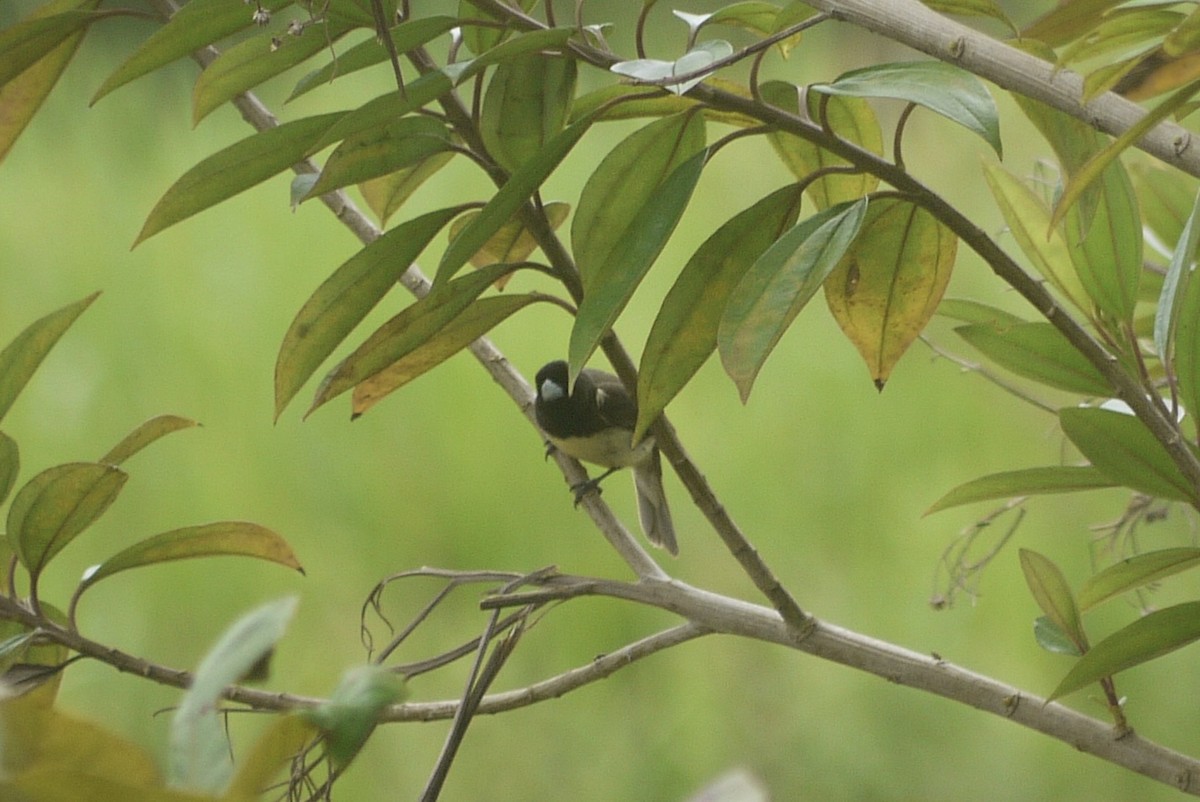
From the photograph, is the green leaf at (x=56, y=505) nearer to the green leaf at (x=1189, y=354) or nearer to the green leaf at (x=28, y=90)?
the green leaf at (x=28, y=90)

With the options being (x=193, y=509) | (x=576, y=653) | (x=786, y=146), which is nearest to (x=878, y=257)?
(x=786, y=146)

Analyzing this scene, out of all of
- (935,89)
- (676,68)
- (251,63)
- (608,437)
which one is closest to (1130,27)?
(935,89)

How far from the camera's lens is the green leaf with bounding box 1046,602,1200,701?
58cm

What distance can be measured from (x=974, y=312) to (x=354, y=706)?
23.7 inches

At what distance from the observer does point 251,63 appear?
0.60 m

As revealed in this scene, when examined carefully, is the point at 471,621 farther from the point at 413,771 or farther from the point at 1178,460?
the point at 1178,460

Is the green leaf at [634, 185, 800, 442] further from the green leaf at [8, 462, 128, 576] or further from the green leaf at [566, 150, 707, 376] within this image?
the green leaf at [8, 462, 128, 576]

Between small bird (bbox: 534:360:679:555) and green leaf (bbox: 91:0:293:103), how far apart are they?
858mm

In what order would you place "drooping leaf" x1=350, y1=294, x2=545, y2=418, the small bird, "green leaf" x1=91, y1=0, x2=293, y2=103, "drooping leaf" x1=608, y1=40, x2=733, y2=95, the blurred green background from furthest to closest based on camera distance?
the small bird < the blurred green background < "drooping leaf" x1=350, y1=294, x2=545, y2=418 < "green leaf" x1=91, y1=0, x2=293, y2=103 < "drooping leaf" x1=608, y1=40, x2=733, y2=95

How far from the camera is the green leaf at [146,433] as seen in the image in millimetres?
678

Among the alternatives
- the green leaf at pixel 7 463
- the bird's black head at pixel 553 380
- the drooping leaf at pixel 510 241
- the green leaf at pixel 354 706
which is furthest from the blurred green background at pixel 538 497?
the green leaf at pixel 354 706

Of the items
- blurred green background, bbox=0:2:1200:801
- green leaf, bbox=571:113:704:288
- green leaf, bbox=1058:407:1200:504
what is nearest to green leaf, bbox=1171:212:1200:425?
green leaf, bbox=1058:407:1200:504

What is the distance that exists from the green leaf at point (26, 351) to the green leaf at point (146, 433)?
66 mm

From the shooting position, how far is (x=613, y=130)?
1852mm
